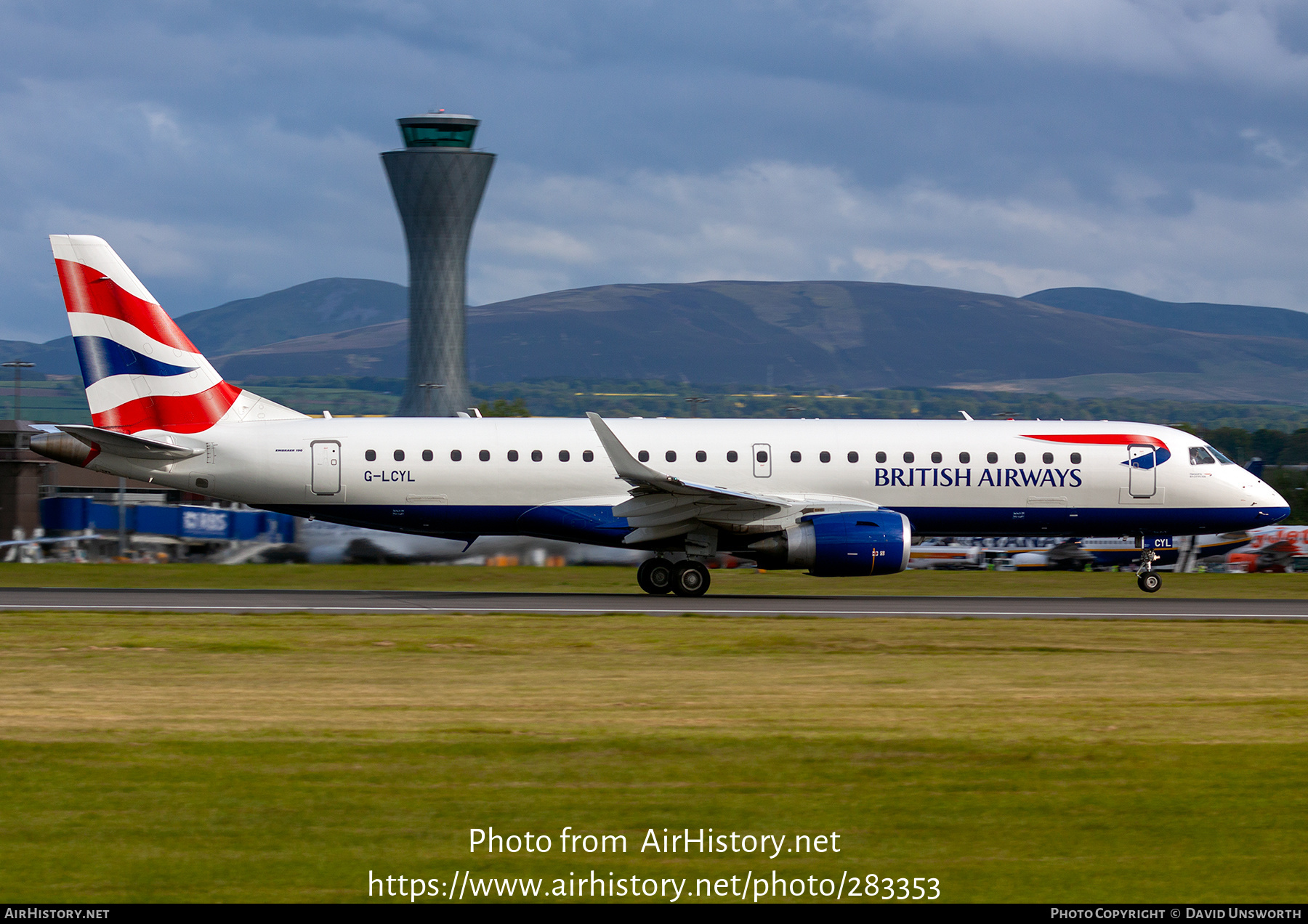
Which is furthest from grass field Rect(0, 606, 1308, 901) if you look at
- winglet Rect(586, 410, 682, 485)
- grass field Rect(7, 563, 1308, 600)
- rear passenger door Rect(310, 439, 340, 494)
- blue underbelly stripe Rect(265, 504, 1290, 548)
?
grass field Rect(7, 563, 1308, 600)

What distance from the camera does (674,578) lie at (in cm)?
2684

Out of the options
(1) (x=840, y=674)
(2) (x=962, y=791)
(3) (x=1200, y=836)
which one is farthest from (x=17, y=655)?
(3) (x=1200, y=836)

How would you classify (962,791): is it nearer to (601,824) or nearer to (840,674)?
(601,824)

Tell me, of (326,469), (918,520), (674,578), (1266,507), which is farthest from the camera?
(1266,507)

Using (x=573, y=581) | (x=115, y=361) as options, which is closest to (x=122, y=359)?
(x=115, y=361)

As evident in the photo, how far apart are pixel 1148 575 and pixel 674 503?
35.5 feet

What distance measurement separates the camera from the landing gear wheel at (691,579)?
26.6 m

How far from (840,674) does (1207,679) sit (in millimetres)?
4270

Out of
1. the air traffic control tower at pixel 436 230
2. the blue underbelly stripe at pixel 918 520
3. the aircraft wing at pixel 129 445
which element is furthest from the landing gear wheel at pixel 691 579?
the air traffic control tower at pixel 436 230

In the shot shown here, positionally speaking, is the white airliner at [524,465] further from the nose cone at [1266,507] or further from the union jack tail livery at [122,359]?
the nose cone at [1266,507]

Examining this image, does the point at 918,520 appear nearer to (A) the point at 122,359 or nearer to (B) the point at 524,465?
(B) the point at 524,465

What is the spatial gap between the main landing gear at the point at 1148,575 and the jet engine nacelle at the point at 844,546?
6592mm

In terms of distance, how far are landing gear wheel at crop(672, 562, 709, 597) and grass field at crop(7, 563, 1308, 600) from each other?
2.21m
